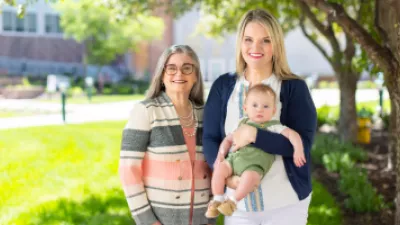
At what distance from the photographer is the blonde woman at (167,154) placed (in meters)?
2.79

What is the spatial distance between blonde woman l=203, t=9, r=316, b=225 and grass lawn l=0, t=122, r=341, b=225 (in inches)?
119

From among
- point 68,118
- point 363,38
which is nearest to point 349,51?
point 363,38

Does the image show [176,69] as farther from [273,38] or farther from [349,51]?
[349,51]

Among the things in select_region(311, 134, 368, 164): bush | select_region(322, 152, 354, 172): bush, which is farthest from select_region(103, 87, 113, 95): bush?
select_region(322, 152, 354, 172): bush

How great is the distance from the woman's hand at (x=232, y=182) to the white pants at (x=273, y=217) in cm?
18

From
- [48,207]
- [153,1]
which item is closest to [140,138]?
[48,207]

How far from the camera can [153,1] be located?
13.4 meters

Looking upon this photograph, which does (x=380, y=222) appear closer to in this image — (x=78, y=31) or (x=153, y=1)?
(x=153, y=1)

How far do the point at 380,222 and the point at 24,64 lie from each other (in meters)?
36.2

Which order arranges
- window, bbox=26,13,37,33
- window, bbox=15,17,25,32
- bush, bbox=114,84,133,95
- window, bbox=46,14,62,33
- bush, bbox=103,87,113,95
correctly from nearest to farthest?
1. bush, bbox=103,87,113,95
2. bush, bbox=114,84,133,95
3. window, bbox=15,17,25,32
4. window, bbox=26,13,37,33
5. window, bbox=46,14,62,33

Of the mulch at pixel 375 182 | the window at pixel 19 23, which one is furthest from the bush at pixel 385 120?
the window at pixel 19 23

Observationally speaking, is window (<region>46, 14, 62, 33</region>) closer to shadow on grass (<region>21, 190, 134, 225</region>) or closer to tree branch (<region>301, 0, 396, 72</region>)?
shadow on grass (<region>21, 190, 134, 225</region>)

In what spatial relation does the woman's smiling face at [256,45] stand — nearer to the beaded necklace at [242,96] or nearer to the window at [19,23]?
the beaded necklace at [242,96]

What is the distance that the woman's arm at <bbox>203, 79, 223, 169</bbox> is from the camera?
2648mm
